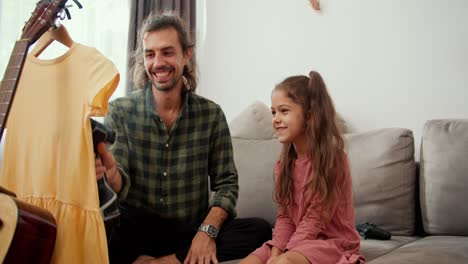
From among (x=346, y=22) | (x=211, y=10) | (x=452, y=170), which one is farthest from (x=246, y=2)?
(x=452, y=170)

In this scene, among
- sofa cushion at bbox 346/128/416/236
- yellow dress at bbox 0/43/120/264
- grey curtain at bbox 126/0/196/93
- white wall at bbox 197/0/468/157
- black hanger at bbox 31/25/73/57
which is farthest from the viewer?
grey curtain at bbox 126/0/196/93

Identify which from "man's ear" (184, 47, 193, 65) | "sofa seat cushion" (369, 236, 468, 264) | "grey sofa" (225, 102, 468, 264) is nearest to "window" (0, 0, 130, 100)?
"man's ear" (184, 47, 193, 65)

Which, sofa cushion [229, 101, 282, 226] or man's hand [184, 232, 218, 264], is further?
sofa cushion [229, 101, 282, 226]

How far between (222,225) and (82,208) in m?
0.63

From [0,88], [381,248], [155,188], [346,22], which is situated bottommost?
[381,248]

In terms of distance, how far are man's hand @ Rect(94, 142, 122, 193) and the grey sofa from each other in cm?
90

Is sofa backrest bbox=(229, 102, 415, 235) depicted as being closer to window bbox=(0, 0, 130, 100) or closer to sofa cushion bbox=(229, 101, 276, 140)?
sofa cushion bbox=(229, 101, 276, 140)

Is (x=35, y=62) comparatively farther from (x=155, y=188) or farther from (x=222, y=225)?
(x=222, y=225)

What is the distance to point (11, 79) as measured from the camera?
119cm

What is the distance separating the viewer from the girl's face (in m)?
1.67

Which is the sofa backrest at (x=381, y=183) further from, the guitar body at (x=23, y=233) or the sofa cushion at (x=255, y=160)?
the guitar body at (x=23, y=233)

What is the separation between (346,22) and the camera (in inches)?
104

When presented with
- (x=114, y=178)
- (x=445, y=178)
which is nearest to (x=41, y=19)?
(x=114, y=178)

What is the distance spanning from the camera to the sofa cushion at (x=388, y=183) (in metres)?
2.10
